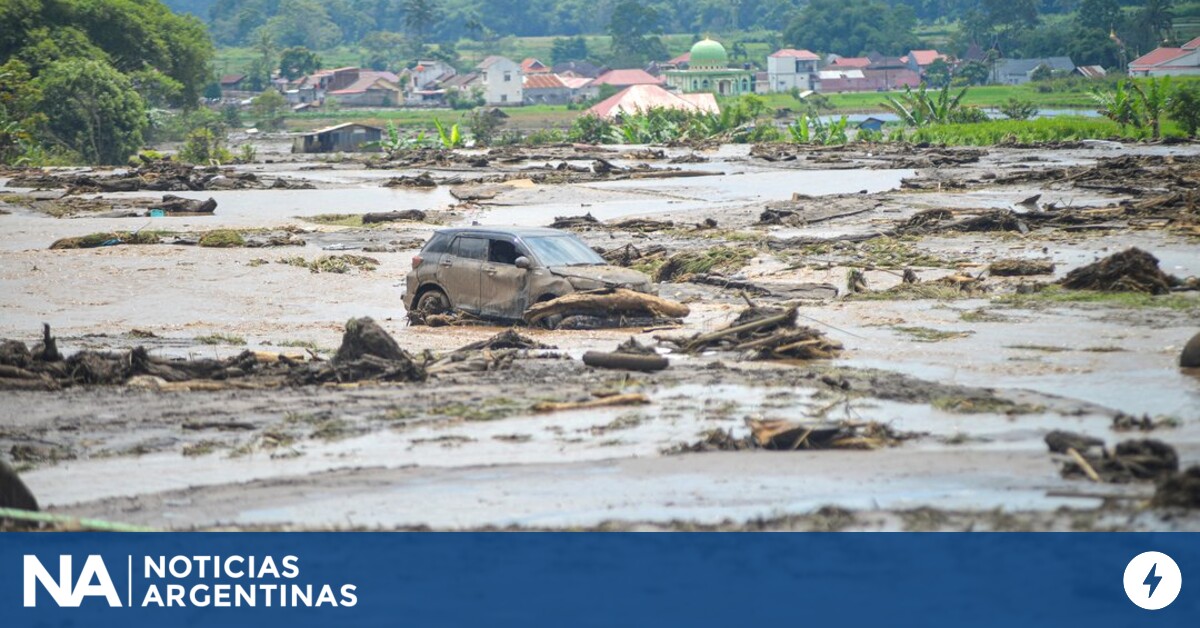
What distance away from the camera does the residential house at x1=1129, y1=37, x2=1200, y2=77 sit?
13150 centimetres

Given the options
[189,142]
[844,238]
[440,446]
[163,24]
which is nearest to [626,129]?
[189,142]

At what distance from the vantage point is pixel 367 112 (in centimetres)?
18138

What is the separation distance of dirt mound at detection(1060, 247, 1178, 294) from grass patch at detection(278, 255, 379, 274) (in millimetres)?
15007

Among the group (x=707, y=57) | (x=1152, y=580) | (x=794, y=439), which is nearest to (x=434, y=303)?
(x=794, y=439)

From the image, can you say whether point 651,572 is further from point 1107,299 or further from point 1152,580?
point 1107,299

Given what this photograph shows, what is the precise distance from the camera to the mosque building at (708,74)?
175 metres

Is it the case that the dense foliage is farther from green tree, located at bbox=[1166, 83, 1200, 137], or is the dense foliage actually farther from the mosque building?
the mosque building

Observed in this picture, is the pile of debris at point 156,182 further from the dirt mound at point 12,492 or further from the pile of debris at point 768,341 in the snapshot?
the dirt mound at point 12,492

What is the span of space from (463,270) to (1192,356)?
11.0 meters

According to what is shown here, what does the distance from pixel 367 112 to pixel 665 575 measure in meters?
174

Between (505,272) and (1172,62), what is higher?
(1172,62)

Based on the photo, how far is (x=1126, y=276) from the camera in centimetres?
2461

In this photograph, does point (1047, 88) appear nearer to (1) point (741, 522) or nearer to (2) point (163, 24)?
(2) point (163, 24)

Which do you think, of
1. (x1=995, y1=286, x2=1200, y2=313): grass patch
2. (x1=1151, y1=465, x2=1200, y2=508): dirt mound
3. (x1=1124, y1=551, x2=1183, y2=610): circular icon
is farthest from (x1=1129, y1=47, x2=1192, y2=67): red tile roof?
(x1=1124, y1=551, x2=1183, y2=610): circular icon
